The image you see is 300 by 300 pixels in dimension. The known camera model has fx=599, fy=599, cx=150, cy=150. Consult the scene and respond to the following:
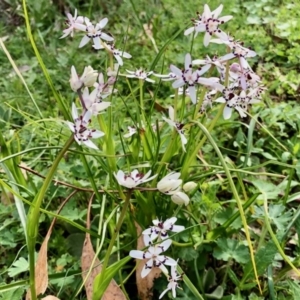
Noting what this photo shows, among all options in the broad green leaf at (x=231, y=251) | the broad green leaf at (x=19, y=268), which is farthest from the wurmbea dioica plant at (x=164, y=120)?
the broad green leaf at (x=19, y=268)

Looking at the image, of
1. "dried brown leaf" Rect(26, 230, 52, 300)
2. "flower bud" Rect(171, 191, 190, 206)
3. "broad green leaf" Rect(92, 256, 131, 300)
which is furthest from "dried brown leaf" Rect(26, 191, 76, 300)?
"flower bud" Rect(171, 191, 190, 206)

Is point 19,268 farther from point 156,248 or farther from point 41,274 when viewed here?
point 156,248

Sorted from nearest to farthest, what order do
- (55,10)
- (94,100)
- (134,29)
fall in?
(94,100)
(134,29)
(55,10)

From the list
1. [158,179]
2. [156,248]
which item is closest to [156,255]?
[156,248]

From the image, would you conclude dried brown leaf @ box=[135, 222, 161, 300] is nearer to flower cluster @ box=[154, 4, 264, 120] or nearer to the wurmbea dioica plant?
the wurmbea dioica plant

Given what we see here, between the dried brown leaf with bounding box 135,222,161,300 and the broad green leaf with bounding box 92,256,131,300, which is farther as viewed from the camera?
the dried brown leaf with bounding box 135,222,161,300

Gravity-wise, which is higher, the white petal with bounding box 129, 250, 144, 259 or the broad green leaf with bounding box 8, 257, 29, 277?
the white petal with bounding box 129, 250, 144, 259

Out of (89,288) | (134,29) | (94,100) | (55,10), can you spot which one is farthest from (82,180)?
(55,10)

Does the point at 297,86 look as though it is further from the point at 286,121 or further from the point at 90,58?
the point at 90,58
